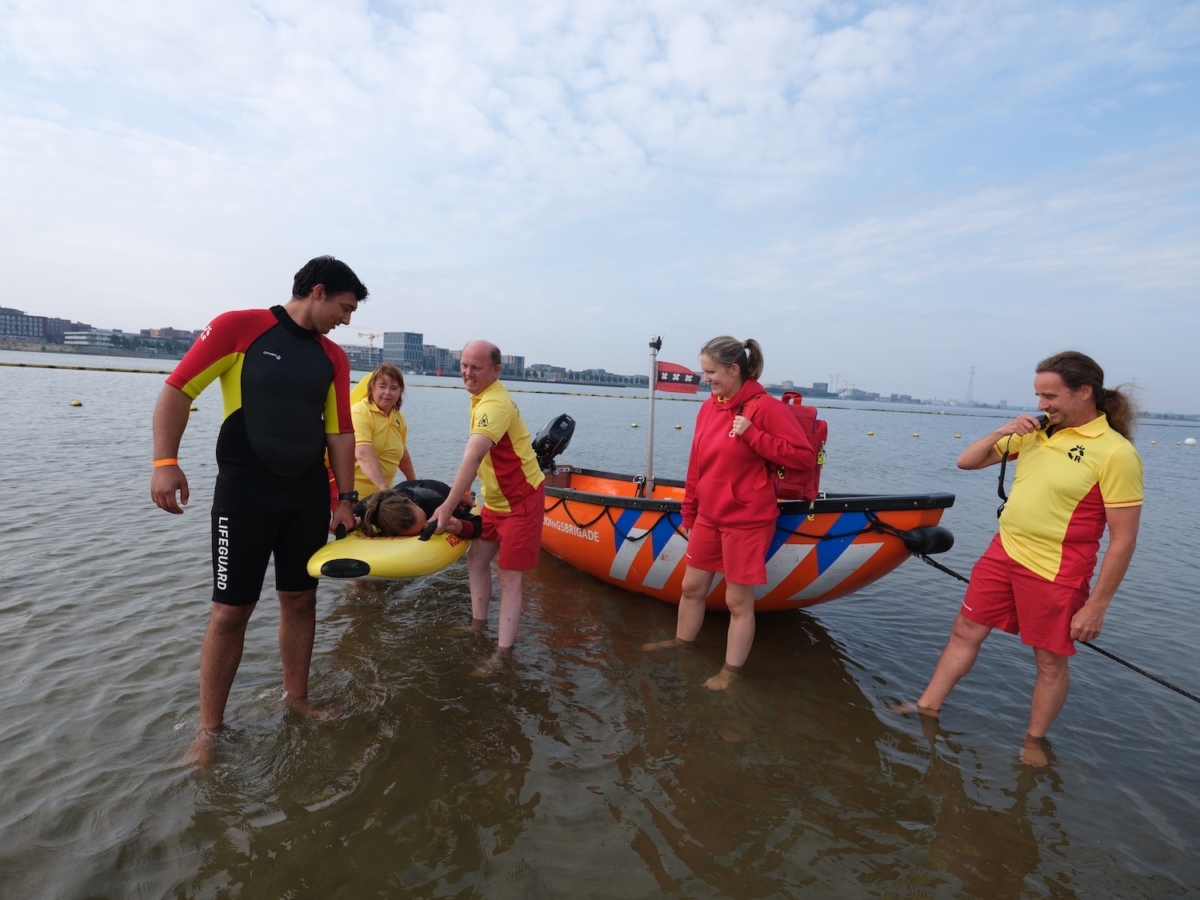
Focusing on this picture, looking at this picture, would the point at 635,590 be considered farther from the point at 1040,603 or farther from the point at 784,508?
the point at 1040,603

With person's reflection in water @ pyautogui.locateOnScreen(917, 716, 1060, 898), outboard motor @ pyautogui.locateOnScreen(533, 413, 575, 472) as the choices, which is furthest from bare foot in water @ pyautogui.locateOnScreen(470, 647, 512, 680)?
person's reflection in water @ pyautogui.locateOnScreen(917, 716, 1060, 898)

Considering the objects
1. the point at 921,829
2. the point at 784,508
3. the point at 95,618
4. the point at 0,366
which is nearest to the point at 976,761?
the point at 921,829

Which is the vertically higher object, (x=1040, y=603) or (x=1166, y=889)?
(x=1040, y=603)

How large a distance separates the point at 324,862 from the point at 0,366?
63.5 m

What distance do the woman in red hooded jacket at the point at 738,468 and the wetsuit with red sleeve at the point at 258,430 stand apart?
2.37 m

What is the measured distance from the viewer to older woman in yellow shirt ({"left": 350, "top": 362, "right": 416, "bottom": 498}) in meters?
4.90

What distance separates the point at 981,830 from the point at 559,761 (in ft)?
6.74

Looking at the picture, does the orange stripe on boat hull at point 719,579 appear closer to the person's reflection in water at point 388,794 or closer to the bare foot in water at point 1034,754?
the bare foot in water at point 1034,754

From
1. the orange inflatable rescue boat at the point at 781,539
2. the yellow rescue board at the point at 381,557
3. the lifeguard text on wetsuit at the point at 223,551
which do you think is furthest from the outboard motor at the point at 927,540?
the lifeguard text on wetsuit at the point at 223,551

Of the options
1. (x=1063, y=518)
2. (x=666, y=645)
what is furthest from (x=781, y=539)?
(x=1063, y=518)

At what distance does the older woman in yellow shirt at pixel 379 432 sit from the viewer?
490cm

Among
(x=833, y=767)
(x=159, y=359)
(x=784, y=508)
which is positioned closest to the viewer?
(x=833, y=767)

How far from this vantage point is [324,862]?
93.9 inches

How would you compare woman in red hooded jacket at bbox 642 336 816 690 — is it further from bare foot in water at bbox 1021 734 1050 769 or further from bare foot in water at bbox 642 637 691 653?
bare foot in water at bbox 1021 734 1050 769
